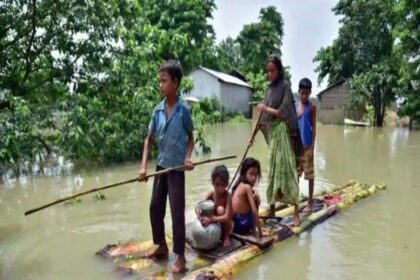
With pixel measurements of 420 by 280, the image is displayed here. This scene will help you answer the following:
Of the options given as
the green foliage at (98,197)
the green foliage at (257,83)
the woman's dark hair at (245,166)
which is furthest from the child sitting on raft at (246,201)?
the green foliage at (257,83)

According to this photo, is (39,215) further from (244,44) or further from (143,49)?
(244,44)

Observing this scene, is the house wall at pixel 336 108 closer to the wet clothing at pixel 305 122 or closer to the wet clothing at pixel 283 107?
the wet clothing at pixel 305 122

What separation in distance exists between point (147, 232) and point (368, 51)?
24.9 m

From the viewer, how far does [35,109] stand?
9.09 metres

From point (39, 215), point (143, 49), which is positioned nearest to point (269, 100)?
point (39, 215)

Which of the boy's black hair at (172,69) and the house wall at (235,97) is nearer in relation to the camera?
the boy's black hair at (172,69)

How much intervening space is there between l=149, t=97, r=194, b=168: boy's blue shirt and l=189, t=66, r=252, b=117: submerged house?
90.0ft

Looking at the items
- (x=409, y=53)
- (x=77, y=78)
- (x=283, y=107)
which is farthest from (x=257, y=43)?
(x=283, y=107)

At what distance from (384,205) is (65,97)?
6.35 meters

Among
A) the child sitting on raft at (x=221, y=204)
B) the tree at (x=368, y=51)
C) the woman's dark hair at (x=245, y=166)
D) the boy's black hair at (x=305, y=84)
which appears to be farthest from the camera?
the tree at (x=368, y=51)

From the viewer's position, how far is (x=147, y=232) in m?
5.86

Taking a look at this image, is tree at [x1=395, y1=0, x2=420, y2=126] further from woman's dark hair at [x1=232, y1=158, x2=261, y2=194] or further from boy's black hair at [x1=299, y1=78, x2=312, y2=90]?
woman's dark hair at [x1=232, y1=158, x2=261, y2=194]

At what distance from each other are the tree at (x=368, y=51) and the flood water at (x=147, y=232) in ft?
52.8

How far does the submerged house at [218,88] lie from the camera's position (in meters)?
33.4
